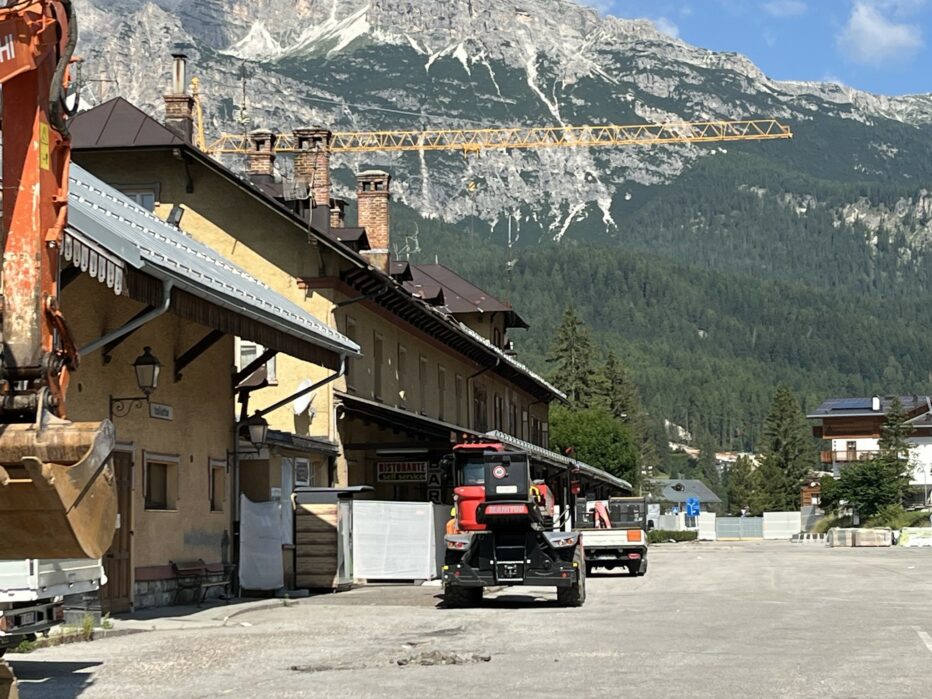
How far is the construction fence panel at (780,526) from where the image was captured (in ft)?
378

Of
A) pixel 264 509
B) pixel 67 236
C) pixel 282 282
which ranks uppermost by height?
pixel 282 282

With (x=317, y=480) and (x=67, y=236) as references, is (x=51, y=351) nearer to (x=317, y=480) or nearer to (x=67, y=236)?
(x=67, y=236)

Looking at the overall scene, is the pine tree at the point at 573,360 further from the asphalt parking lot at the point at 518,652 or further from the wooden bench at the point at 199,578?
the wooden bench at the point at 199,578

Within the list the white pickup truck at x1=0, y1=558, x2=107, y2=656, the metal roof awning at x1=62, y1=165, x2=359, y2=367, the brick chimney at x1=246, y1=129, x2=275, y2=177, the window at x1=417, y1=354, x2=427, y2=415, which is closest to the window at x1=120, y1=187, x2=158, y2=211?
the metal roof awning at x1=62, y1=165, x2=359, y2=367

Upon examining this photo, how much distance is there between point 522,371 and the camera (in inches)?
2163

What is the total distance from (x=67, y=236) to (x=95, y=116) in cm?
2022

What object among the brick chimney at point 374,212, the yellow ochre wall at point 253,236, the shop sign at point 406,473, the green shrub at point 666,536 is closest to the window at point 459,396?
the brick chimney at point 374,212

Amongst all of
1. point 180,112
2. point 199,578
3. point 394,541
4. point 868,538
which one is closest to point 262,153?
point 180,112

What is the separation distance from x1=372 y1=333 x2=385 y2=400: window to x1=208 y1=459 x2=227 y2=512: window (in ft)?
37.6

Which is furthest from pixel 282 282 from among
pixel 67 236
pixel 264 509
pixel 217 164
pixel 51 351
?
pixel 51 351

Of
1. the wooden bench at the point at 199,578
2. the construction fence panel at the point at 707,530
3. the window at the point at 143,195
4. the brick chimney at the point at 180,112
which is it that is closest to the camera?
the wooden bench at the point at 199,578

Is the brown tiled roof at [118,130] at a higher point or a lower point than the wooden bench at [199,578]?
higher

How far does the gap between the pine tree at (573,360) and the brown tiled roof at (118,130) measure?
275 ft

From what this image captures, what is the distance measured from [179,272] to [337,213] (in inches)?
946
